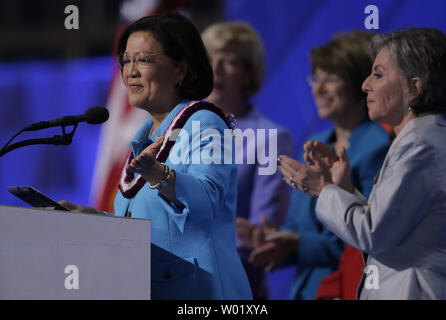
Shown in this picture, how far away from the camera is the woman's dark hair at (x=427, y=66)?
100 inches

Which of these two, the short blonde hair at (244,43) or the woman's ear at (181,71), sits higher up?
the short blonde hair at (244,43)

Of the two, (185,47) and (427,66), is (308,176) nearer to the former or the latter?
(427,66)

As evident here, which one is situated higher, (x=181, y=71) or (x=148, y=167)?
(x=181, y=71)

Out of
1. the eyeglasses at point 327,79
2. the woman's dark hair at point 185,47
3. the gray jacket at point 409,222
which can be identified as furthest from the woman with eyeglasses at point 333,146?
the gray jacket at point 409,222

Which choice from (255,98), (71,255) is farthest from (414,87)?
(255,98)

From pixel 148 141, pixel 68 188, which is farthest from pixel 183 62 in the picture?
pixel 68 188

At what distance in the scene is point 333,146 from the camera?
397 centimetres

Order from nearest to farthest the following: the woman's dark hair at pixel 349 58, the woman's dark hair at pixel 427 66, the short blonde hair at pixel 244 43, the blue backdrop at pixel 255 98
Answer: the woman's dark hair at pixel 427 66 → the woman's dark hair at pixel 349 58 → the short blonde hair at pixel 244 43 → the blue backdrop at pixel 255 98

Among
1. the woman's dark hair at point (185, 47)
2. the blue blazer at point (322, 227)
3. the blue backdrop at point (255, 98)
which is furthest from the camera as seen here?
the blue backdrop at point (255, 98)

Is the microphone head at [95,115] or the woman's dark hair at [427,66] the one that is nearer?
the woman's dark hair at [427,66]

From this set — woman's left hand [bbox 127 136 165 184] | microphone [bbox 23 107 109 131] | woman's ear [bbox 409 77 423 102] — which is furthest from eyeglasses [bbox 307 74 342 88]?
woman's left hand [bbox 127 136 165 184]

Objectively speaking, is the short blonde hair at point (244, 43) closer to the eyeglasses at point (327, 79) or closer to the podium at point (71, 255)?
the eyeglasses at point (327, 79)

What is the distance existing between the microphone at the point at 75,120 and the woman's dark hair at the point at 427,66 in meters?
1.05

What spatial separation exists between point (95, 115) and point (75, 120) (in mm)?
107
